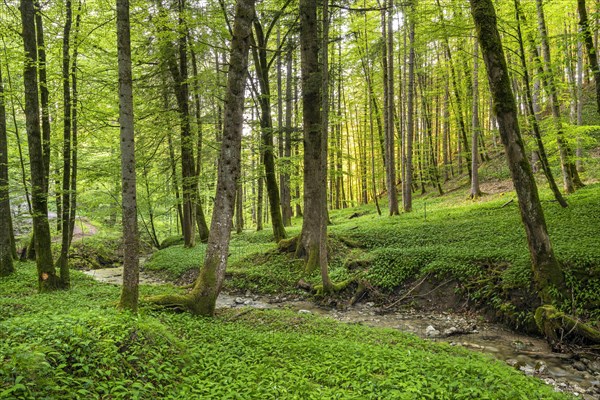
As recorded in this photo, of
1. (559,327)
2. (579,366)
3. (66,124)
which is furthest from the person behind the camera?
(66,124)

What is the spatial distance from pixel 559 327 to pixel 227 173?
6.94 m

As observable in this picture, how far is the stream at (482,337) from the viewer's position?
5.41 metres

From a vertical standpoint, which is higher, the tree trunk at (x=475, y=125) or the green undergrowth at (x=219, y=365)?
the tree trunk at (x=475, y=125)

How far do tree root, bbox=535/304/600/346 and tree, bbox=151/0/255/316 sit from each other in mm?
6362

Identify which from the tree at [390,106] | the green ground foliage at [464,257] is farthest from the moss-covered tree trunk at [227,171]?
the tree at [390,106]

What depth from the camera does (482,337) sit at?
278 inches

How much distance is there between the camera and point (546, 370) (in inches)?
221

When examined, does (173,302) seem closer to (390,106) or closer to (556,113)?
(556,113)

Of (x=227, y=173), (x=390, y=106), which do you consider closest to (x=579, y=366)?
(x=227, y=173)

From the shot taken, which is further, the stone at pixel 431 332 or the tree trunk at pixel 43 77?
the tree trunk at pixel 43 77

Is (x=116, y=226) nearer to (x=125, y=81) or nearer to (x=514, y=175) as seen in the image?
(x=125, y=81)

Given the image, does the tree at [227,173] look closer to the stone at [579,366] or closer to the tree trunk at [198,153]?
the stone at [579,366]

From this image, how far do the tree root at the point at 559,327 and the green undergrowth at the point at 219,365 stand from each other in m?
1.90

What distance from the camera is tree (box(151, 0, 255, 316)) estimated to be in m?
7.25
